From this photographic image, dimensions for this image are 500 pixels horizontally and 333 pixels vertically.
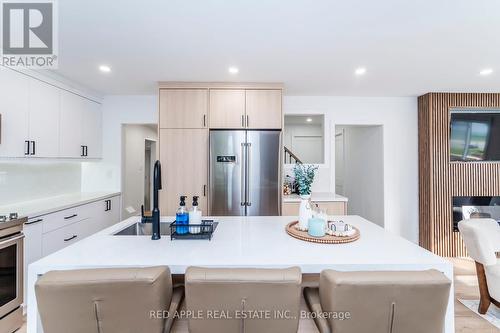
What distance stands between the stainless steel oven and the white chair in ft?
12.7

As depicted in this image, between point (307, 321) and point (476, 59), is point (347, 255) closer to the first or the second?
point (307, 321)

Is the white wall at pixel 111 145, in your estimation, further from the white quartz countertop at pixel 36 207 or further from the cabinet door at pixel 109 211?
the white quartz countertop at pixel 36 207

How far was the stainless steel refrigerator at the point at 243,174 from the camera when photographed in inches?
122

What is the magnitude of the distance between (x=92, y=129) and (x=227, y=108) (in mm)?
2063

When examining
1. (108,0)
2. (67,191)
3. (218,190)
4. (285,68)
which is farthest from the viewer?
(67,191)

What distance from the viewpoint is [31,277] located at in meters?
1.16

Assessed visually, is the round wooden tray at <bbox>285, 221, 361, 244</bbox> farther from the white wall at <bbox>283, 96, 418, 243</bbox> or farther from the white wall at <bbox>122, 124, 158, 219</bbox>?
the white wall at <bbox>122, 124, 158, 219</bbox>

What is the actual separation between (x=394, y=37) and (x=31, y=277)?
9.54 feet

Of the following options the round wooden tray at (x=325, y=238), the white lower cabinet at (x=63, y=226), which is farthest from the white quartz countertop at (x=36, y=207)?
the round wooden tray at (x=325, y=238)

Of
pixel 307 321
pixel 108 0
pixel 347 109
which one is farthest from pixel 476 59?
pixel 108 0

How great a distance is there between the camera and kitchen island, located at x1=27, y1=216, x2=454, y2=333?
46.4 inches

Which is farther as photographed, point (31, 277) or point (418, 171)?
point (418, 171)

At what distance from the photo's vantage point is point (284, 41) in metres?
2.07

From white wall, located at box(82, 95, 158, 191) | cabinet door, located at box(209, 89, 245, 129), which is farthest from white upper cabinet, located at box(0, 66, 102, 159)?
cabinet door, located at box(209, 89, 245, 129)
